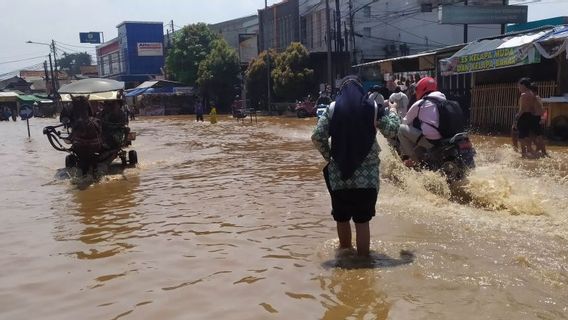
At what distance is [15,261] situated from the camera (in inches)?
212

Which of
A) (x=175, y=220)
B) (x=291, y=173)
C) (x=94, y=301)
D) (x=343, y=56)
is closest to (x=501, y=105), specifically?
(x=291, y=173)

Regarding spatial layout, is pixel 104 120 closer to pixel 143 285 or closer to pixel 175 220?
pixel 175 220

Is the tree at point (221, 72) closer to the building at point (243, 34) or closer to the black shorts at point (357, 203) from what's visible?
the building at point (243, 34)

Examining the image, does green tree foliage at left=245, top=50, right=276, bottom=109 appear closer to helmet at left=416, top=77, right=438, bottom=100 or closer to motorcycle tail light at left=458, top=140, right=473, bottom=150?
helmet at left=416, top=77, right=438, bottom=100

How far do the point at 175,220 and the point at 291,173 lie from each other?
4122 millimetres

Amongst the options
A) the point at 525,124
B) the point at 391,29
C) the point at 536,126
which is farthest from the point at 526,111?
the point at 391,29

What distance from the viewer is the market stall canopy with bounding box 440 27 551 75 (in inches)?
594

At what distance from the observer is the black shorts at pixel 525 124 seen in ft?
35.9

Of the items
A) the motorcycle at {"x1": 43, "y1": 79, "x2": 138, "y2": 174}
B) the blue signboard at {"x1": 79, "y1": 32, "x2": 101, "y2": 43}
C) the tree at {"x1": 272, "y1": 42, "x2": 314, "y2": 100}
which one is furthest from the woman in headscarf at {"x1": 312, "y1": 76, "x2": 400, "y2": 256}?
the blue signboard at {"x1": 79, "y1": 32, "x2": 101, "y2": 43}

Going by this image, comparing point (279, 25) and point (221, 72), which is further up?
point (279, 25)

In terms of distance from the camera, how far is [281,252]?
5.29 metres

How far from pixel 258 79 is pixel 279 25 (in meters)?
7.21

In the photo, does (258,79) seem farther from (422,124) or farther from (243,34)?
(422,124)

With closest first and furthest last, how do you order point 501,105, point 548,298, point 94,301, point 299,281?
point 548,298
point 94,301
point 299,281
point 501,105
